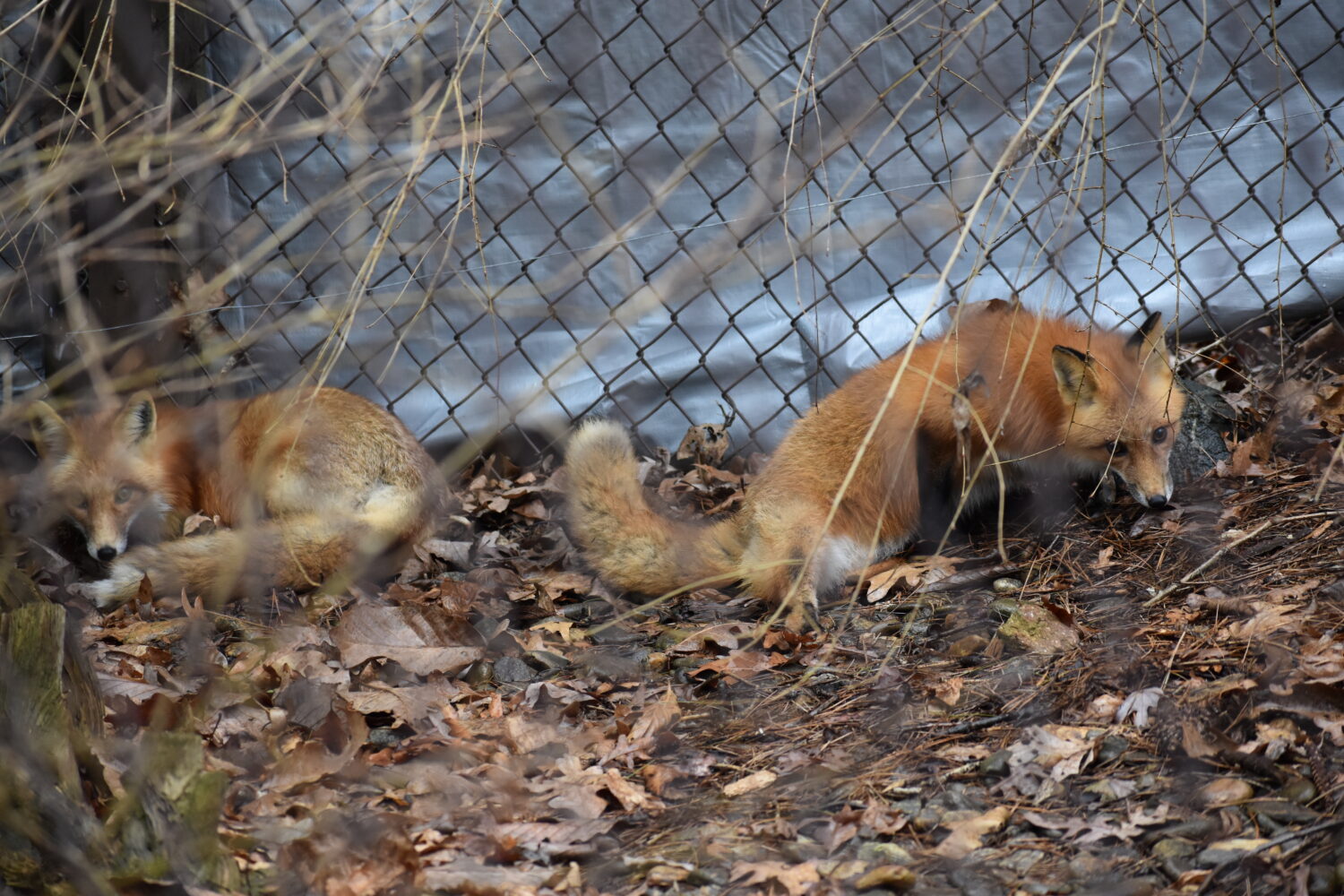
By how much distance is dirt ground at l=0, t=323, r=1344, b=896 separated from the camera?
7.63 feet

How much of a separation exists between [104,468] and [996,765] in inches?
168

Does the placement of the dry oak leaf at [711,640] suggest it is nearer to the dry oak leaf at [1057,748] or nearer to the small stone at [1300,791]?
the dry oak leaf at [1057,748]

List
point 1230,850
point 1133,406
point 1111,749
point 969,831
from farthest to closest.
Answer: point 1133,406
point 1111,749
point 969,831
point 1230,850

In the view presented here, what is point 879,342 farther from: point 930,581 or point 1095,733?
point 1095,733

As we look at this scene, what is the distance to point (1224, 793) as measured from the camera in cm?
239

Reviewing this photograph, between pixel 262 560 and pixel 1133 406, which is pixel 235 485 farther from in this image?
pixel 1133 406

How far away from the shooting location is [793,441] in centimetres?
467

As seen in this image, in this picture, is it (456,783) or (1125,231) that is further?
(1125,231)

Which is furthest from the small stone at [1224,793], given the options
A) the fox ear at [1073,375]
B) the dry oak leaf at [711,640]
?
the fox ear at [1073,375]

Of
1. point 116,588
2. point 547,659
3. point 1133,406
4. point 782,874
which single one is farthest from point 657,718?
point 116,588

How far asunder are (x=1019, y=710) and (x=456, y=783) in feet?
5.06

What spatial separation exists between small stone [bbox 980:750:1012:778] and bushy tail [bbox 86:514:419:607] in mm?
2724

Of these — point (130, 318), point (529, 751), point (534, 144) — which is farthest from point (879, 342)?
point (130, 318)

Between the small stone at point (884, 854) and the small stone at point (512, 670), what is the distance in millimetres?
1509
